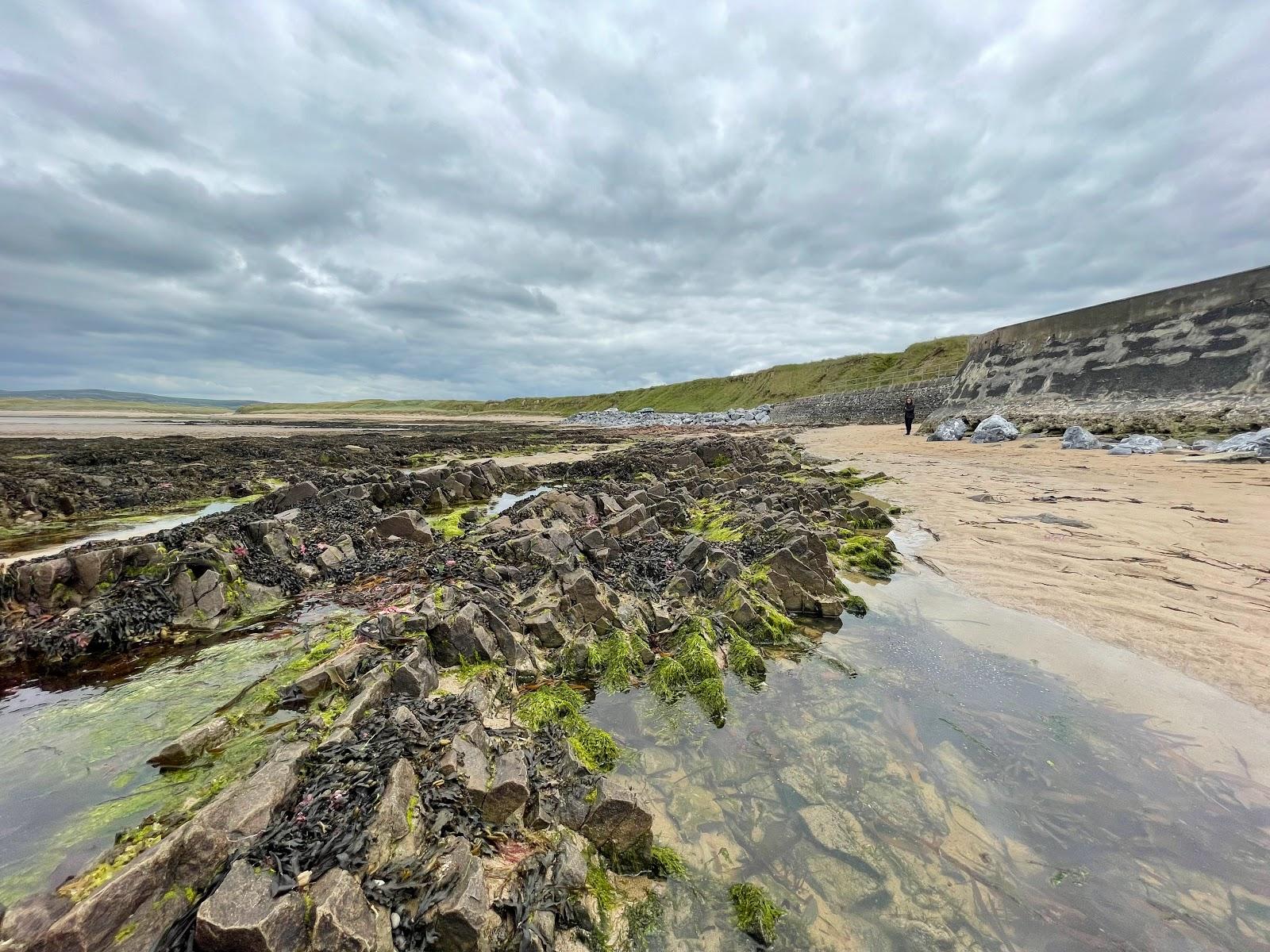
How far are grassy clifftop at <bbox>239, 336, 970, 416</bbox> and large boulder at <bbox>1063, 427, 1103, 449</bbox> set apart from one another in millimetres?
29869

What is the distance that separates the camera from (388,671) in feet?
15.1

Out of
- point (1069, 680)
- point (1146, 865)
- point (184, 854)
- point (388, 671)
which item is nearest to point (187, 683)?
point (388, 671)

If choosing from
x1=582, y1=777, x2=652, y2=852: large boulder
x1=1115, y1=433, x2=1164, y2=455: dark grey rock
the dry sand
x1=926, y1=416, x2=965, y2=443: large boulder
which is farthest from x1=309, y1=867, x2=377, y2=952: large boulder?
x1=926, y1=416, x2=965, y2=443: large boulder

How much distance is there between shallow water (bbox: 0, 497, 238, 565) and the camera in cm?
903

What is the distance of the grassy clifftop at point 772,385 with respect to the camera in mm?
54719

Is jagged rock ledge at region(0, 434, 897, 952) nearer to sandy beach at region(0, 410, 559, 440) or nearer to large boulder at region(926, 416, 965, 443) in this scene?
large boulder at region(926, 416, 965, 443)

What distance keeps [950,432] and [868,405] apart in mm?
23461

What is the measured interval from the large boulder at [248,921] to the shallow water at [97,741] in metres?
1.49

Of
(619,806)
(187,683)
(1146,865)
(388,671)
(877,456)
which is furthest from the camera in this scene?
(877,456)

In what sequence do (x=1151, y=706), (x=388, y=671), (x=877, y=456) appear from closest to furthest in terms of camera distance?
(x=1151, y=706), (x=388, y=671), (x=877, y=456)

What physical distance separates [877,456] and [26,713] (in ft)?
76.3

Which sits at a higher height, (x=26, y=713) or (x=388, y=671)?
(x=388, y=671)

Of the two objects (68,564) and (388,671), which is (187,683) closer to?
(388,671)

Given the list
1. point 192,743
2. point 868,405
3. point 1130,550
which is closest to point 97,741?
point 192,743
